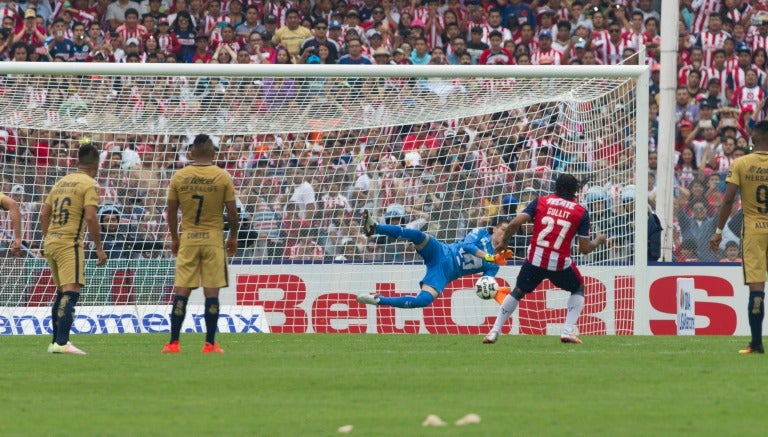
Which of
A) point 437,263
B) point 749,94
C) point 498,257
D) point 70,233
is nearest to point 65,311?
point 70,233

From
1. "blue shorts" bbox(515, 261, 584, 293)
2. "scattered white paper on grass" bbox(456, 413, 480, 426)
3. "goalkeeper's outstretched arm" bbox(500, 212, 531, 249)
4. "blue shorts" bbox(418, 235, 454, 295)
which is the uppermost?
"goalkeeper's outstretched arm" bbox(500, 212, 531, 249)

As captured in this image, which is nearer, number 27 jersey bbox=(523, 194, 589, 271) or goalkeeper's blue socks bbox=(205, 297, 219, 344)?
goalkeeper's blue socks bbox=(205, 297, 219, 344)

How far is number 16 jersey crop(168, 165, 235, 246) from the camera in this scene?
42.5 ft

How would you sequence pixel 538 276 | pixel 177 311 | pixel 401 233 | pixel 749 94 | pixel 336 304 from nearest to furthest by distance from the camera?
1. pixel 177 311
2. pixel 538 276
3. pixel 401 233
4. pixel 336 304
5. pixel 749 94

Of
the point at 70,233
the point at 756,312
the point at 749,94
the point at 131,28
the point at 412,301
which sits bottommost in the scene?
the point at 756,312

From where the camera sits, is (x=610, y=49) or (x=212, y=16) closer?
(x=610, y=49)

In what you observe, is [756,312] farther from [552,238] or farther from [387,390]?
[387,390]

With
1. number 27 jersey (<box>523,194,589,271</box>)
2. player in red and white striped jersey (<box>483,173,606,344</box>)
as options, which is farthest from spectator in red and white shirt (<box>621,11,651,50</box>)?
number 27 jersey (<box>523,194,589,271</box>)

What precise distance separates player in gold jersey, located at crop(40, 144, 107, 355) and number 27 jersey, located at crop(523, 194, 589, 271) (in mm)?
4524

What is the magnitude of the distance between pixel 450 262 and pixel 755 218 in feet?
17.2

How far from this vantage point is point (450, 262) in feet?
56.1

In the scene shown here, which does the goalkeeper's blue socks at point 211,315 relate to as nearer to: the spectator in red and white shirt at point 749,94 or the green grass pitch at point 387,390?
the green grass pitch at point 387,390

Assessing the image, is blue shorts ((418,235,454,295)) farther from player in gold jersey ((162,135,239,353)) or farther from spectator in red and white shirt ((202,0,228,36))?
spectator in red and white shirt ((202,0,228,36))

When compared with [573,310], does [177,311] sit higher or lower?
lower
